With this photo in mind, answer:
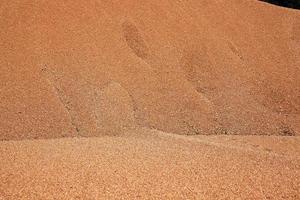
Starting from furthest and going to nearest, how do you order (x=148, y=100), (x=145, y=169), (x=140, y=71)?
(x=140, y=71)
(x=148, y=100)
(x=145, y=169)

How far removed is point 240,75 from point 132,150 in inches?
171

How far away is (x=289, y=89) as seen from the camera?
1076 centimetres

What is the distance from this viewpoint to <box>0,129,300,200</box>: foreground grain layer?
5.42m

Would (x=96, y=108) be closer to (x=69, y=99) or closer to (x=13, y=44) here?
(x=69, y=99)

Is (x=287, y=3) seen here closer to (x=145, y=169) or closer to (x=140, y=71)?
(x=140, y=71)

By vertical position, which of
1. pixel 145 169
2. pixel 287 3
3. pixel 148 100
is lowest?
pixel 148 100

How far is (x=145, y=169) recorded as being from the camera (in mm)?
6254

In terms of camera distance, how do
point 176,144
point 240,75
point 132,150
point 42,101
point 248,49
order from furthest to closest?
1. point 248,49
2. point 240,75
3. point 42,101
4. point 176,144
5. point 132,150

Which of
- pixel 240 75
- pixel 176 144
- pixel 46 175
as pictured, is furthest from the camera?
pixel 240 75

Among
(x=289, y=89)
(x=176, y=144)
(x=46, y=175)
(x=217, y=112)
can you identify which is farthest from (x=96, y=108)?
(x=289, y=89)

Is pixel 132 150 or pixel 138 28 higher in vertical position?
pixel 138 28

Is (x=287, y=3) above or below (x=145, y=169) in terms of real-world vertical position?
above

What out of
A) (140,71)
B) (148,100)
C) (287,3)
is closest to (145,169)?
(148,100)

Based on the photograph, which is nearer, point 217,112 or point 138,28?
point 217,112
